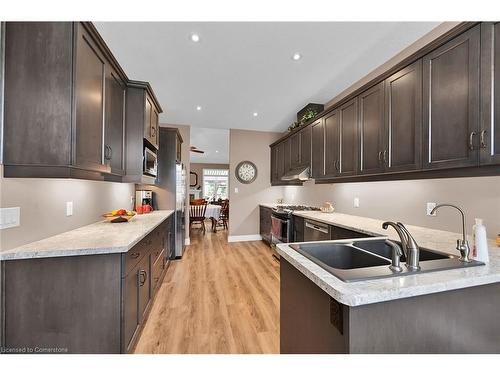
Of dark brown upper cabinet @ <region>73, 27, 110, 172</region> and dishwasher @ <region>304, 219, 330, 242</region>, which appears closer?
dark brown upper cabinet @ <region>73, 27, 110, 172</region>

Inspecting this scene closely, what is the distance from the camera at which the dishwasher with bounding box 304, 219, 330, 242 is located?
2701 millimetres

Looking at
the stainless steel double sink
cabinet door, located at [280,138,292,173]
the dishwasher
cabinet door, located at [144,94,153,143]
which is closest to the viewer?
the stainless steel double sink

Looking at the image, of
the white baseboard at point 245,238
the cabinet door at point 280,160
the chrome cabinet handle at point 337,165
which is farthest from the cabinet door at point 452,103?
the white baseboard at point 245,238

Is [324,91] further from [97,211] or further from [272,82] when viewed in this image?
[97,211]

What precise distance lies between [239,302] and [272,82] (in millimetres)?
2895

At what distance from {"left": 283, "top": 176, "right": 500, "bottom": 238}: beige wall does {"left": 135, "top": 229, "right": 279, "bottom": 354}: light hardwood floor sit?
1601mm

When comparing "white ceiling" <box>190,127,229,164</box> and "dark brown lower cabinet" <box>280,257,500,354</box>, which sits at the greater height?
"white ceiling" <box>190,127,229,164</box>

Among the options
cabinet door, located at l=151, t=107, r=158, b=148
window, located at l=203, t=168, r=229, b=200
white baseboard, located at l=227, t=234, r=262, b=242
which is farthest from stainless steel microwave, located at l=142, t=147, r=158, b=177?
window, located at l=203, t=168, r=229, b=200

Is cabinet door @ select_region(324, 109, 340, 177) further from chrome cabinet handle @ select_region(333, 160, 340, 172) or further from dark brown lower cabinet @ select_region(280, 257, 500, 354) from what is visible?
dark brown lower cabinet @ select_region(280, 257, 500, 354)

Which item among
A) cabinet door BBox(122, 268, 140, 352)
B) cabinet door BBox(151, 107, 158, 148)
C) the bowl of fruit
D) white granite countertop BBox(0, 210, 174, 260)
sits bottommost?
cabinet door BBox(122, 268, 140, 352)

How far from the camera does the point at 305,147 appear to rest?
12.5 feet
